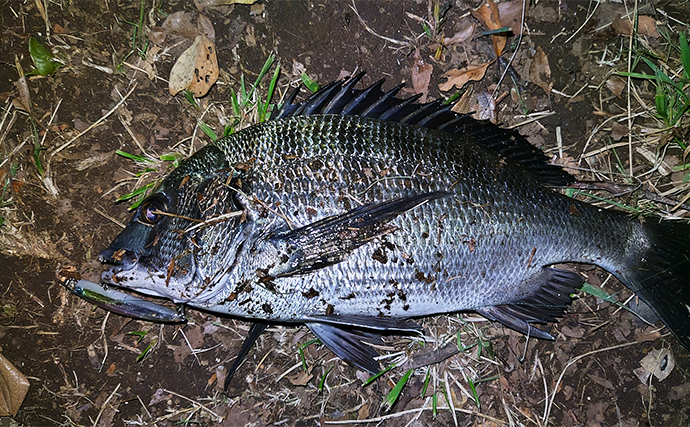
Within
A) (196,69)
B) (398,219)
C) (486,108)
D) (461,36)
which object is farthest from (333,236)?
(461,36)

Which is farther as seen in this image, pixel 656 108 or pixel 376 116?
pixel 656 108

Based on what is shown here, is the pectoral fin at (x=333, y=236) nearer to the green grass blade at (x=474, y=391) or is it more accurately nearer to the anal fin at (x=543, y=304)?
the anal fin at (x=543, y=304)

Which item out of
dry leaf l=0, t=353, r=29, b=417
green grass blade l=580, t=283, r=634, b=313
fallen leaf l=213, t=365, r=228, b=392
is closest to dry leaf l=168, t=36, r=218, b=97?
fallen leaf l=213, t=365, r=228, b=392

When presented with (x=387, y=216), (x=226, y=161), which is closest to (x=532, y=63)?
(x=387, y=216)

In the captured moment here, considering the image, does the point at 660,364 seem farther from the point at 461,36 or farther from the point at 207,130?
the point at 207,130

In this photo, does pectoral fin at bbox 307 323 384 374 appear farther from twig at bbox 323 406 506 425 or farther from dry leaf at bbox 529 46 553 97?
dry leaf at bbox 529 46 553 97

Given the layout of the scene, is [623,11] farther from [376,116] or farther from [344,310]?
[344,310]
